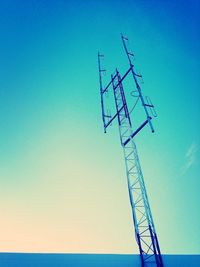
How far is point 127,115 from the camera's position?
13977mm

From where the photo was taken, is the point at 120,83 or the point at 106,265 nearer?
the point at 106,265

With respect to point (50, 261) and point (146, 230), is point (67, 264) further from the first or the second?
point (146, 230)

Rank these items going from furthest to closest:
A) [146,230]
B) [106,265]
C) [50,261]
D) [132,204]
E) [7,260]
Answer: [132,204], [146,230], [106,265], [50,261], [7,260]

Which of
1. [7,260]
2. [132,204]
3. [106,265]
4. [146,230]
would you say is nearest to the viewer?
[7,260]

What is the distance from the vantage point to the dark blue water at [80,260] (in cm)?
852

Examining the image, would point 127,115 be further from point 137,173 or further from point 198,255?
point 198,255

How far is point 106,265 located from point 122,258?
2.79ft

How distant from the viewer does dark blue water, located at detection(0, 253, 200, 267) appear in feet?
27.9

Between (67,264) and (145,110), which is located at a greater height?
(145,110)

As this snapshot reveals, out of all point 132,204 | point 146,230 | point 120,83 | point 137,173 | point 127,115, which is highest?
point 120,83

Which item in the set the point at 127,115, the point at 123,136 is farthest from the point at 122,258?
the point at 127,115

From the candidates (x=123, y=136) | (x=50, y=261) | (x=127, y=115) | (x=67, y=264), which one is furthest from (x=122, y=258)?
(x=127, y=115)

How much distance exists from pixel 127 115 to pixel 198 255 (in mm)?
7873

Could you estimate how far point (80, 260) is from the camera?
945 cm
